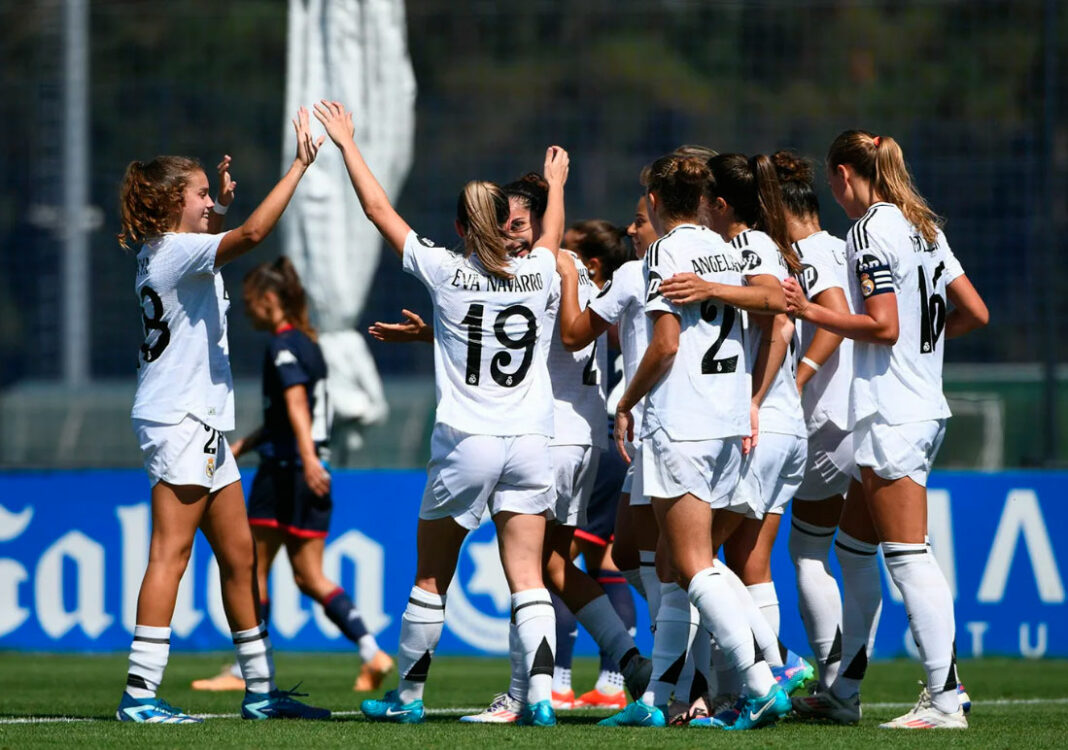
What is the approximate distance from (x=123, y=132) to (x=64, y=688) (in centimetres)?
613

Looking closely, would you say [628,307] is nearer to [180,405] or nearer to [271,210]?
[271,210]

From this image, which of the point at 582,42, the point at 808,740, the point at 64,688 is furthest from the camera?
the point at 582,42

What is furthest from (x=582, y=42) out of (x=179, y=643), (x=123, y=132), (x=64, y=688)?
(x=64, y=688)

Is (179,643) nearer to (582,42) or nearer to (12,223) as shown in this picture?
(12,223)

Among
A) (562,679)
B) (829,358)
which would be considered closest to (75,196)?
(562,679)

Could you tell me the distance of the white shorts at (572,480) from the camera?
6375 millimetres

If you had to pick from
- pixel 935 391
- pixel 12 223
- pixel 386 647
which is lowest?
pixel 386 647

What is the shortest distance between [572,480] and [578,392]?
1.17 ft

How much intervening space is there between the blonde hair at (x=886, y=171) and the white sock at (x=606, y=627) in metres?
1.91

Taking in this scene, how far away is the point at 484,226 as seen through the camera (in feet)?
19.0

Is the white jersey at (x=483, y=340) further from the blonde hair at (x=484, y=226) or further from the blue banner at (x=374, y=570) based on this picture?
the blue banner at (x=374, y=570)

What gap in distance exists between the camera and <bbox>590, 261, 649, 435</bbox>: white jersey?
593cm

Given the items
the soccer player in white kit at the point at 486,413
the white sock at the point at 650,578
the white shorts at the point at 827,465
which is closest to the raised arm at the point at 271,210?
the soccer player in white kit at the point at 486,413

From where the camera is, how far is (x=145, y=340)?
5.96 meters
